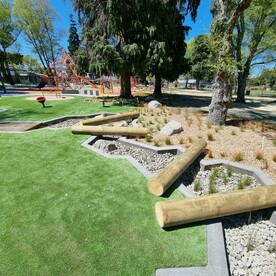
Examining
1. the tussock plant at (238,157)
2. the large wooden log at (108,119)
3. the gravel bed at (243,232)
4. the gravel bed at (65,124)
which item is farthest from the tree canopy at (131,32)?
the gravel bed at (243,232)

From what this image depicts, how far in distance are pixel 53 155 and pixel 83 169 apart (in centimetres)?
141

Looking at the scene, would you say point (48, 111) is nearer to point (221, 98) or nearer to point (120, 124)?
point (120, 124)

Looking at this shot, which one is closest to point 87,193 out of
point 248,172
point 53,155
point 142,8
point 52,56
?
point 53,155

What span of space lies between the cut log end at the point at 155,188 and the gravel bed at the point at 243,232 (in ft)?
3.14

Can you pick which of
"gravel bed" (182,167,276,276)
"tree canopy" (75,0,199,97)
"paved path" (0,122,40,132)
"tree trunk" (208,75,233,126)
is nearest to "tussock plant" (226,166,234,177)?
"gravel bed" (182,167,276,276)

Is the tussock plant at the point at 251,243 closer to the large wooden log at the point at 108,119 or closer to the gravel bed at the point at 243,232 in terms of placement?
the gravel bed at the point at 243,232

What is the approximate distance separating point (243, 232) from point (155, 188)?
5.59 feet

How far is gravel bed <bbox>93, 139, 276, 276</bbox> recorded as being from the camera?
272 cm

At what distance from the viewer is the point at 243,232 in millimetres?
3311

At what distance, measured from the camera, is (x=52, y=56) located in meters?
45.2

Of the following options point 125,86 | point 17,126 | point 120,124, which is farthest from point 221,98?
point 125,86

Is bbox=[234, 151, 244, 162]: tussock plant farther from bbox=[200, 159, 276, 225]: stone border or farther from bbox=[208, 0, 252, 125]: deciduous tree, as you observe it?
bbox=[208, 0, 252, 125]: deciduous tree

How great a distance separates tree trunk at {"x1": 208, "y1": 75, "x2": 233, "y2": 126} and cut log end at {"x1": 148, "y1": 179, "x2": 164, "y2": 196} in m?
5.58

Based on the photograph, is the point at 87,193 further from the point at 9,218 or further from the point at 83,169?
the point at 9,218
